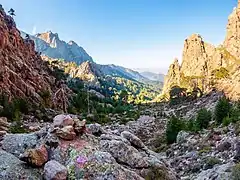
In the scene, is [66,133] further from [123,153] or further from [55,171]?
[123,153]

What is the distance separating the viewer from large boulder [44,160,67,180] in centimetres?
1245

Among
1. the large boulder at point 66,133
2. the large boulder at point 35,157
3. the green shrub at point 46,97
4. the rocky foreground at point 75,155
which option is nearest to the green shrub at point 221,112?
the rocky foreground at point 75,155

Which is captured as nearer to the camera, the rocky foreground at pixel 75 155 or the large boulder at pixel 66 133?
the rocky foreground at pixel 75 155

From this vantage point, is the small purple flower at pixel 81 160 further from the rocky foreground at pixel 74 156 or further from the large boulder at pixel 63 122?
the large boulder at pixel 63 122

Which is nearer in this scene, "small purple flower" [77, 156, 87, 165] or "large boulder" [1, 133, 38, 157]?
"small purple flower" [77, 156, 87, 165]

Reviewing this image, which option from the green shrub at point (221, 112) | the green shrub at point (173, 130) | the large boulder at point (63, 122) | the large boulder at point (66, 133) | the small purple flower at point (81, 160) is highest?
the large boulder at point (63, 122)

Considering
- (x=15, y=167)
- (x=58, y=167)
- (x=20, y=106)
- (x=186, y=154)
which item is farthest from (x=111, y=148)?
(x=20, y=106)

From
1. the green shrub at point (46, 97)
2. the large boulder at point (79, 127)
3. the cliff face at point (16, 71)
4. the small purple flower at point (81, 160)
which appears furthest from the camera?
the green shrub at point (46, 97)

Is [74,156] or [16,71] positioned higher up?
[16,71]

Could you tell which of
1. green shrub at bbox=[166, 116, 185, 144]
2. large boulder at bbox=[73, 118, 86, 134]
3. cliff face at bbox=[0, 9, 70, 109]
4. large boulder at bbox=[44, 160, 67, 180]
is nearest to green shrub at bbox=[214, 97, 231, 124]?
green shrub at bbox=[166, 116, 185, 144]

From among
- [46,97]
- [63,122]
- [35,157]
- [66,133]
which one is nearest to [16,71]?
[46,97]

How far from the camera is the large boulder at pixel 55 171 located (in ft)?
40.8

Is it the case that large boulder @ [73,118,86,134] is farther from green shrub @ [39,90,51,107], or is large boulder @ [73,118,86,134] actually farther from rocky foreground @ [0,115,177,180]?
green shrub @ [39,90,51,107]

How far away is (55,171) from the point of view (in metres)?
12.6
